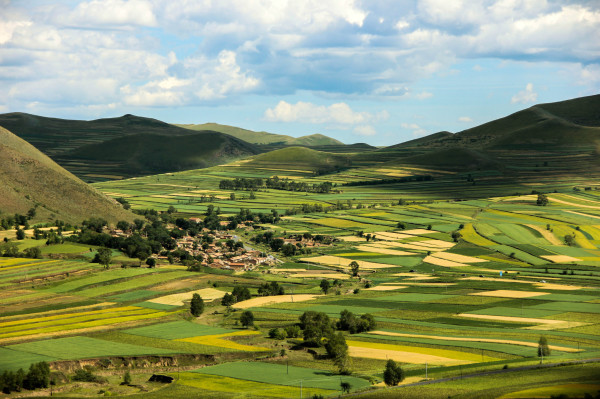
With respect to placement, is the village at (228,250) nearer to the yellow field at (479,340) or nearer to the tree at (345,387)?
the yellow field at (479,340)

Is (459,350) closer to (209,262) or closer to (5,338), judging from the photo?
(5,338)

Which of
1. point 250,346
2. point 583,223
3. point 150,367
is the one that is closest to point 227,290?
point 250,346

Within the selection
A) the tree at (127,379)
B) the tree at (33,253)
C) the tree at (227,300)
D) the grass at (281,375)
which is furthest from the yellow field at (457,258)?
the tree at (127,379)

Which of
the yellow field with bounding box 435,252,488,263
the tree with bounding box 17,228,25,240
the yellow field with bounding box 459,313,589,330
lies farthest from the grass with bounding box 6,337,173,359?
the yellow field with bounding box 435,252,488,263

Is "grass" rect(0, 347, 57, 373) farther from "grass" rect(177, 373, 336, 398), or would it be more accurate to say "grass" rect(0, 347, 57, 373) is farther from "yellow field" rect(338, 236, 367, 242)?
"yellow field" rect(338, 236, 367, 242)

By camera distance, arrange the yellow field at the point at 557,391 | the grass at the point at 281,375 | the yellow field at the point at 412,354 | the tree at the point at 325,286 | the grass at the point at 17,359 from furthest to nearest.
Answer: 1. the tree at the point at 325,286
2. the yellow field at the point at 412,354
3. the grass at the point at 17,359
4. the grass at the point at 281,375
5. the yellow field at the point at 557,391

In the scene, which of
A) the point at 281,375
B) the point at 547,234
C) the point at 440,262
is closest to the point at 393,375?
the point at 281,375
